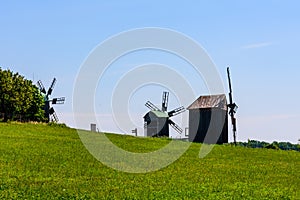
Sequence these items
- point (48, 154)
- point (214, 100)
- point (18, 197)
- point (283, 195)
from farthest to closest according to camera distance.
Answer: point (214, 100) < point (48, 154) < point (283, 195) < point (18, 197)

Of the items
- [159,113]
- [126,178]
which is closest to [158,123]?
[159,113]

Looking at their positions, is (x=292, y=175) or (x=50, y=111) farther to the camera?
(x=50, y=111)

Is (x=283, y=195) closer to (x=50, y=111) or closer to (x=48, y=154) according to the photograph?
(x=48, y=154)

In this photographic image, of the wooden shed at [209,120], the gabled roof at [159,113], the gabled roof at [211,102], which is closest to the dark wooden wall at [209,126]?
the wooden shed at [209,120]

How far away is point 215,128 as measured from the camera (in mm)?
76562

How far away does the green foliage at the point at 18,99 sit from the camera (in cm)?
7762

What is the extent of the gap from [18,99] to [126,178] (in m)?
53.8

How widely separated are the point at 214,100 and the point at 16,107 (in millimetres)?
28164

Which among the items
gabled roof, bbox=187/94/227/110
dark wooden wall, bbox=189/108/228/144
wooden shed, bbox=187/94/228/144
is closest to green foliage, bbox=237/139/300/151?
dark wooden wall, bbox=189/108/228/144

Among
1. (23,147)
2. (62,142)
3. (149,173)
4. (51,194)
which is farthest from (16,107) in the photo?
(51,194)

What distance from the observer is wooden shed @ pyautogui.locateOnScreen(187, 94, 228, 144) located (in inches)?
2987

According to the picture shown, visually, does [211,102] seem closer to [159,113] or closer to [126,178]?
[159,113]

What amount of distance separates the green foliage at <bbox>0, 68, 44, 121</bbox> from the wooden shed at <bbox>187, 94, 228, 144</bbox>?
2458 centimetres

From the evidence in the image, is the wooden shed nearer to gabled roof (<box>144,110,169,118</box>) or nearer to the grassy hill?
gabled roof (<box>144,110,169,118</box>)
